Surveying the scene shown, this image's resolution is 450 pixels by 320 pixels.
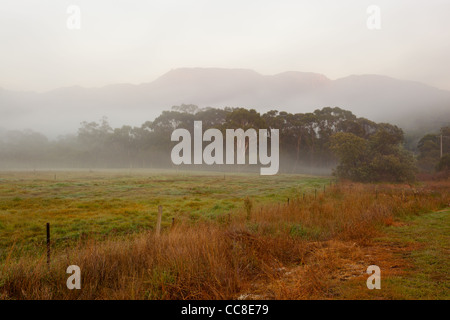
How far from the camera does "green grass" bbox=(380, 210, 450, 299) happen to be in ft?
14.9

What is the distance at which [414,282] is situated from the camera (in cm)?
491

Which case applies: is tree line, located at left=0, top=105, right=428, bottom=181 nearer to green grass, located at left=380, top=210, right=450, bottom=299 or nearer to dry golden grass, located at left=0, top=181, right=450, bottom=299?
green grass, located at left=380, top=210, right=450, bottom=299

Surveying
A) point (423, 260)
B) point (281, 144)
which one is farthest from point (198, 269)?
point (281, 144)

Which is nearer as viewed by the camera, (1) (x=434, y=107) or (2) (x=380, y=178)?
(2) (x=380, y=178)

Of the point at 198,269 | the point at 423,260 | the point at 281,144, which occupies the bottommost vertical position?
the point at 423,260

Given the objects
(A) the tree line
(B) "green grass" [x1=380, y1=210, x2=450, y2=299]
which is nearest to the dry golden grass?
(B) "green grass" [x1=380, y1=210, x2=450, y2=299]

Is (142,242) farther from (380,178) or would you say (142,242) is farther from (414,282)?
(380,178)

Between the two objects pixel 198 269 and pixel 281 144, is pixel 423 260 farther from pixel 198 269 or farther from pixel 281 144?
pixel 281 144

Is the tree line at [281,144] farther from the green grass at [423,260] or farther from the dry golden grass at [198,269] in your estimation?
the dry golden grass at [198,269]

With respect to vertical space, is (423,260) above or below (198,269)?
below

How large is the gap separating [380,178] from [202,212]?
28.3 m

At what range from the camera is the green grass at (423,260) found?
178 inches

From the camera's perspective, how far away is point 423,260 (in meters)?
6.15
